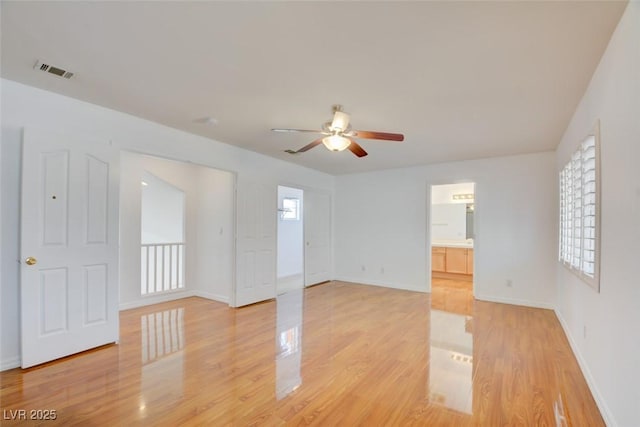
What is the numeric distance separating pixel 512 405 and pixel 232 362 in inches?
89.6

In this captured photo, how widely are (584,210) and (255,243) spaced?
164 inches

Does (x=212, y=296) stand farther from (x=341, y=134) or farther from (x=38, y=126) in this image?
(x=341, y=134)

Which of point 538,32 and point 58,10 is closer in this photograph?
point 58,10

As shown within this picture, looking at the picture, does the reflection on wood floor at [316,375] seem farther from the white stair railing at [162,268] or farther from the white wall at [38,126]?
the white stair railing at [162,268]

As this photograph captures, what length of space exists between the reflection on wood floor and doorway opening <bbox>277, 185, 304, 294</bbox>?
3.09m

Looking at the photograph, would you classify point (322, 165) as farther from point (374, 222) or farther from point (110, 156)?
point (110, 156)

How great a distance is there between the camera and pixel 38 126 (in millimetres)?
2777

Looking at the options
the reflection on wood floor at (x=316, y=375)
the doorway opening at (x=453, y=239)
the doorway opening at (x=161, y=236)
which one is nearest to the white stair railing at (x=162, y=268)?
the doorway opening at (x=161, y=236)

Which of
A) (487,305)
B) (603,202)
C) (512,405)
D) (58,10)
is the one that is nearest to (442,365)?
(512,405)

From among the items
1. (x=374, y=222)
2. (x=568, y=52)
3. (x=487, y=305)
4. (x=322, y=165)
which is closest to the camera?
(x=568, y=52)

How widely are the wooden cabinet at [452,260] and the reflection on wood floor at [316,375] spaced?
2.67 meters

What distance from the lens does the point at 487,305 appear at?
4902 millimetres

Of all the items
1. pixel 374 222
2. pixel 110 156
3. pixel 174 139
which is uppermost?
pixel 174 139

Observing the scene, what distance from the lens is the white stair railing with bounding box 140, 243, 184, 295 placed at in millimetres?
5074
